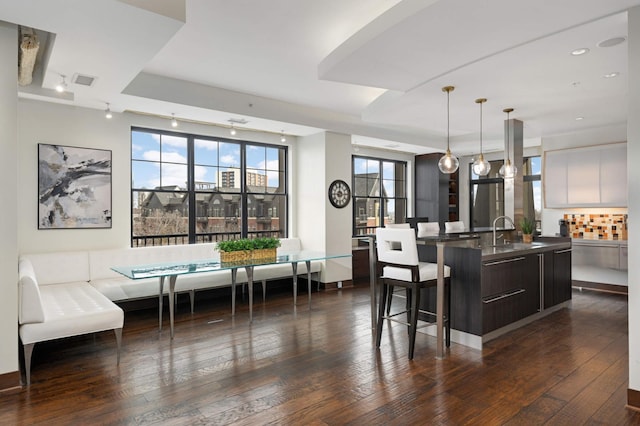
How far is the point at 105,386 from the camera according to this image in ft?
9.73

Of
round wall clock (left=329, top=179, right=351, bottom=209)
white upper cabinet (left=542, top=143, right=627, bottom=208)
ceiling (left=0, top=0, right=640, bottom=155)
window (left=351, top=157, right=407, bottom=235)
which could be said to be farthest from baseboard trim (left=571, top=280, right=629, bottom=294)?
round wall clock (left=329, top=179, right=351, bottom=209)

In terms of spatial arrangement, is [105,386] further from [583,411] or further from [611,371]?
[611,371]

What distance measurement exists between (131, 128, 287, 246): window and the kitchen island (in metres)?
3.32

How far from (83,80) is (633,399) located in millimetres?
5324

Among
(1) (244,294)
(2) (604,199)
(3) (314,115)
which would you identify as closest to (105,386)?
(1) (244,294)

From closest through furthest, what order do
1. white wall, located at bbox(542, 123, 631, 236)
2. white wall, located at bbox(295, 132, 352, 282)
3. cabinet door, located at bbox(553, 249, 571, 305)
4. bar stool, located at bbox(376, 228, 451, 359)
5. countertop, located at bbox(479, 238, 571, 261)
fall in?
bar stool, located at bbox(376, 228, 451, 359), countertop, located at bbox(479, 238, 571, 261), cabinet door, located at bbox(553, 249, 571, 305), white wall, located at bbox(542, 123, 631, 236), white wall, located at bbox(295, 132, 352, 282)

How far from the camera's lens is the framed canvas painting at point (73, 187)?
4.76 metres

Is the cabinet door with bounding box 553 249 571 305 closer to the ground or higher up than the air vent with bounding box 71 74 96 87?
closer to the ground

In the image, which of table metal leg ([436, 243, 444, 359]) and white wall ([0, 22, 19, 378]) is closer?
white wall ([0, 22, 19, 378])

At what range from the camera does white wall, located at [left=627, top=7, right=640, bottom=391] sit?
8.24ft

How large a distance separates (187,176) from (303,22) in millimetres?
3474

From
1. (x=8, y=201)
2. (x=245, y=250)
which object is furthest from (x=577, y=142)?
(x=8, y=201)

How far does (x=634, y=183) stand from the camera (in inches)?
100

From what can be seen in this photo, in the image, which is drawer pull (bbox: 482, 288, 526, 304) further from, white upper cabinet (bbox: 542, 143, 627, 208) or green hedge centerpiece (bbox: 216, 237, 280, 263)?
white upper cabinet (bbox: 542, 143, 627, 208)
